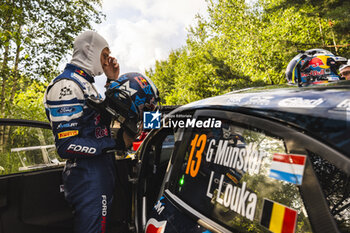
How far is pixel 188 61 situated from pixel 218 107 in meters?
23.9

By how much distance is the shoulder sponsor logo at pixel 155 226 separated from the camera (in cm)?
127

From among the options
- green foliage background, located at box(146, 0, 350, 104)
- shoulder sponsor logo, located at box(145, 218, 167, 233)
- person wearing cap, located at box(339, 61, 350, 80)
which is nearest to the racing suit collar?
shoulder sponsor logo, located at box(145, 218, 167, 233)

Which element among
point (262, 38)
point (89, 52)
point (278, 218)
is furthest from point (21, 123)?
point (262, 38)

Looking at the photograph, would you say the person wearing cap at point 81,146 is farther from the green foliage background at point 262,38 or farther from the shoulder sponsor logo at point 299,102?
the green foliage background at point 262,38

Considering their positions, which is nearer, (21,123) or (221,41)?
(21,123)

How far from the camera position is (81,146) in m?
1.71

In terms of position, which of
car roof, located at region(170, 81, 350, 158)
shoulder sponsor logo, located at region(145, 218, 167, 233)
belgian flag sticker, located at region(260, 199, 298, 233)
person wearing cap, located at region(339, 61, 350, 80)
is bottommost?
shoulder sponsor logo, located at region(145, 218, 167, 233)

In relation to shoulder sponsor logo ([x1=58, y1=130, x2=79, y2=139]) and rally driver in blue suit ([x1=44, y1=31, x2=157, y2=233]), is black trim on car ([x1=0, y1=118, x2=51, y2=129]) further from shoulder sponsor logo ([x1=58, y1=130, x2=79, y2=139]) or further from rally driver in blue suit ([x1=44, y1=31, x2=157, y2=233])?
shoulder sponsor logo ([x1=58, y1=130, x2=79, y2=139])

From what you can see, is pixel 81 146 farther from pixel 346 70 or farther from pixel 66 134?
pixel 346 70

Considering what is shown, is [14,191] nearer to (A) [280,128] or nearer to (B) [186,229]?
(B) [186,229]

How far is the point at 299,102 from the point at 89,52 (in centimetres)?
177

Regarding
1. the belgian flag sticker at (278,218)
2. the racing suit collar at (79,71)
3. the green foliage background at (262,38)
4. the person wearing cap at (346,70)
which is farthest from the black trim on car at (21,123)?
the green foliage background at (262,38)

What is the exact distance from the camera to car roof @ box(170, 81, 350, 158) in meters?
0.69

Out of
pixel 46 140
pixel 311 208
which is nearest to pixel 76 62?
pixel 46 140
